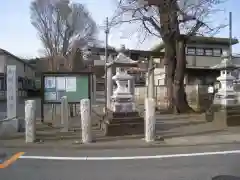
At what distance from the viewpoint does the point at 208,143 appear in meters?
9.70

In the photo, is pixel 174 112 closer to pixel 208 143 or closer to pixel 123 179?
pixel 208 143

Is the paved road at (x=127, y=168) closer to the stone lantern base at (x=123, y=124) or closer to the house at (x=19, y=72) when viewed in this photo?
the stone lantern base at (x=123, y=124)

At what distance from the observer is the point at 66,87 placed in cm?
1448

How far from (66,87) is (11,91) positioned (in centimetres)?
323

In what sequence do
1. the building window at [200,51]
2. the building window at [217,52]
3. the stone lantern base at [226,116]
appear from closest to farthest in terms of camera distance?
the stone lantern base at [226,116], the building window at [200,51], the building window at [217,52]

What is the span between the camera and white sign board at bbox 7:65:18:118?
1158 centimetres

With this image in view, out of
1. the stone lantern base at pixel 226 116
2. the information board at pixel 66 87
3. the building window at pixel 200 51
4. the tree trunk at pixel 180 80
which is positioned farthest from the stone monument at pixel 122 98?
the building window at pixel 200 51

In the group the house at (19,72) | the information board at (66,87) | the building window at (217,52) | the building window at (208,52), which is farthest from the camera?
the building window at (217,52)

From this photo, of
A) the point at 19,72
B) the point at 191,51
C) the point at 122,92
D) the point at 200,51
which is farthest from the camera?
the point at 19,72

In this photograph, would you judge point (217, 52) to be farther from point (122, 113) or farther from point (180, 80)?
point (122, 113)

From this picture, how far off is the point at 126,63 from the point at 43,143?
180 inches

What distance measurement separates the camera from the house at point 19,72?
125 ft

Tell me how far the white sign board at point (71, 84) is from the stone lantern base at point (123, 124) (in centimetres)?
355

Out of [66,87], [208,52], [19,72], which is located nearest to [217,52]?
[208,52]
